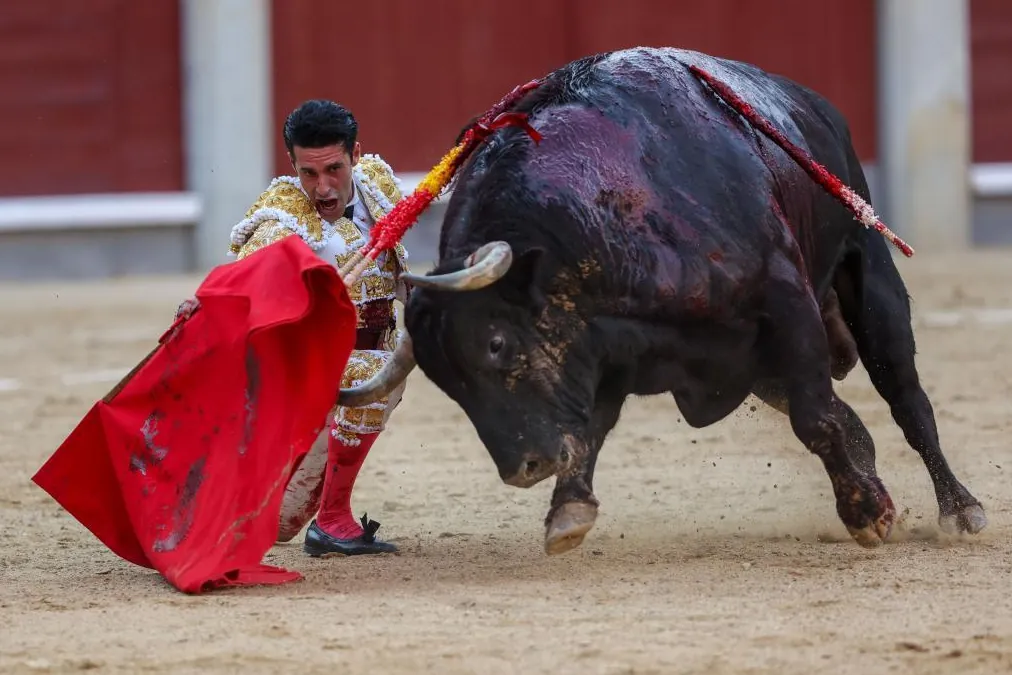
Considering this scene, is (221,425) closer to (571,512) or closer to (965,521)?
(571,512)

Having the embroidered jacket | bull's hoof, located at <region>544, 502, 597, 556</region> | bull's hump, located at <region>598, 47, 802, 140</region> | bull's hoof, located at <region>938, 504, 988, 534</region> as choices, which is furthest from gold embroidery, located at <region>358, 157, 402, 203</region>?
bull's hoof, located at <region>938, 504, 988, 534</region>

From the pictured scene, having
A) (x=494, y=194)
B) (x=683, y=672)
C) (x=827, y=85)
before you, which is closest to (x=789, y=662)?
(x=683, y=672)

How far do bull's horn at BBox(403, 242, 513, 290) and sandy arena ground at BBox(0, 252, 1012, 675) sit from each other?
0.57 meters

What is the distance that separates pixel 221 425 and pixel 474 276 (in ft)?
1.99

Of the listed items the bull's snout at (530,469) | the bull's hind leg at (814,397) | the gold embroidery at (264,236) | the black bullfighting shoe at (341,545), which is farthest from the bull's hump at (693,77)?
the black bullfighting shoe at (341,545)

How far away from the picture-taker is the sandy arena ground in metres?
2.98

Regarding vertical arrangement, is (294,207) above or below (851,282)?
above

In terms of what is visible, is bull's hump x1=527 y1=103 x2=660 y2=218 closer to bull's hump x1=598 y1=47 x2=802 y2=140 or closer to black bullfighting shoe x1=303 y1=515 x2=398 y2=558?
bull's hump x1=598 y1=47 x2=802 y2=140

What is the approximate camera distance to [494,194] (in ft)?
12.0

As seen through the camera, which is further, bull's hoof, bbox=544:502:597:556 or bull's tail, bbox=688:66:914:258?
bull's tail, bbox=688:66:914:258

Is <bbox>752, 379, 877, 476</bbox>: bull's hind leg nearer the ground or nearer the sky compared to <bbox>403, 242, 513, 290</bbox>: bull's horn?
nearer the ground

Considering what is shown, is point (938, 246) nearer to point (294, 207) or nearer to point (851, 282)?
point (851, 282)

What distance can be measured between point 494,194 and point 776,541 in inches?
40.7

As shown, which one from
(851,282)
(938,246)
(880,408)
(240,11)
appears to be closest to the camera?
(851,282)
